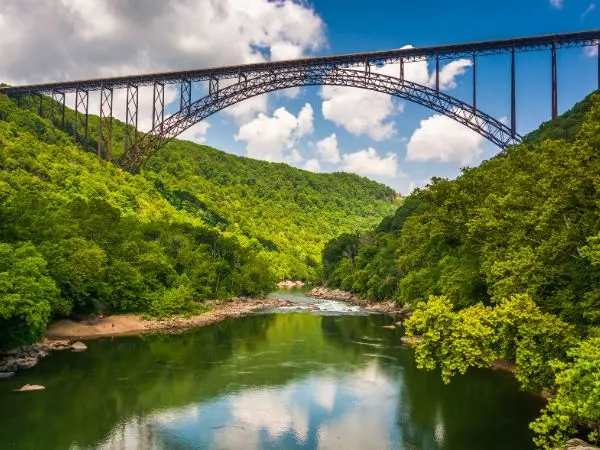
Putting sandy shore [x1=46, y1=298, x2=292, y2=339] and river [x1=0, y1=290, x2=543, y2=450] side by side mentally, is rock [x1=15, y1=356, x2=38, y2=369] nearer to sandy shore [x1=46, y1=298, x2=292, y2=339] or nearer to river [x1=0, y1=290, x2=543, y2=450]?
river [x1=0, y1=290, x2=543, y2=450]

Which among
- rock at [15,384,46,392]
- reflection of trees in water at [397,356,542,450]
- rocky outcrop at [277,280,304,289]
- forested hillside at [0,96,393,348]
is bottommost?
rocky outcrop at [277,280,304,289]

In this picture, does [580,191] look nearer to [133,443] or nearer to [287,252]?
[133,443]

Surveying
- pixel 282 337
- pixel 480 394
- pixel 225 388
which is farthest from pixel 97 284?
pixel 480 394

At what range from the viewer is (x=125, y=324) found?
3741 centimetres

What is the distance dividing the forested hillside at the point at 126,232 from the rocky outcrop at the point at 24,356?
0.98 m

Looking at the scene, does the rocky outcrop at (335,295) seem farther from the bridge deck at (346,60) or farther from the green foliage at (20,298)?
the green foliage at (20,298)

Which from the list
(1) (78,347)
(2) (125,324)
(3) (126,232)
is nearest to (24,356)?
(1) (78,347)

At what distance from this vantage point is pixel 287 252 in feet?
347

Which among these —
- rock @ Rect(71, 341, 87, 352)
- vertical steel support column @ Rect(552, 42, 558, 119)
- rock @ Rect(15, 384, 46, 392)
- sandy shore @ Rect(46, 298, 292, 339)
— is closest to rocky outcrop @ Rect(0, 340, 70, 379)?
rock @ Rect(71, 341, 87, 352)

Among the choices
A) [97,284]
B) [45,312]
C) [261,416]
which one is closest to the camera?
[261,416]

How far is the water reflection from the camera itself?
17.0m

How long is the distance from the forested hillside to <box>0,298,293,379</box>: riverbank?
3.44 ft

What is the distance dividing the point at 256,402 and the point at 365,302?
40700mm

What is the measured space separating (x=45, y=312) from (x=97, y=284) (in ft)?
33.1
